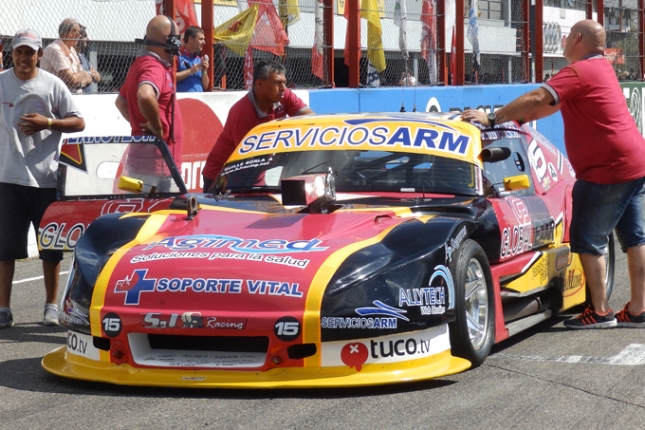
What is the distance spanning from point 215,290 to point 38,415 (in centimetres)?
87

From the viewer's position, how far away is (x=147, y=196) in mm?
6395

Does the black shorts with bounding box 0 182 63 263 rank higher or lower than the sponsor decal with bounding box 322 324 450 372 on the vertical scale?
higher

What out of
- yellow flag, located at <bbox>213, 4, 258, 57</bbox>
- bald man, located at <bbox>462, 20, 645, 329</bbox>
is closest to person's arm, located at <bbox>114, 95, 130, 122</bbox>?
bald man, located at <bbox>462, 20, 645, 329</bbox>

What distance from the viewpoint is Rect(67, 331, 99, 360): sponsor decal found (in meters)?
4.83

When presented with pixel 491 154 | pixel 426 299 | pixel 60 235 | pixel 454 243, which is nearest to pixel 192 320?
pixel 426 299

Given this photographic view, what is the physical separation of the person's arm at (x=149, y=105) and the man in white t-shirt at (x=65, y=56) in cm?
287

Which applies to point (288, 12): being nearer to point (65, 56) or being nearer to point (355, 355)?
point (65, 56)

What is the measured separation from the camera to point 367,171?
6191 mm

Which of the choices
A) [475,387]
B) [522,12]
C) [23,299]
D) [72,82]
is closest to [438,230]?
[475,387]

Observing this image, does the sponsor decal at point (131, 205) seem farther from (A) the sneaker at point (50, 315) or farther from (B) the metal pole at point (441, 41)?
(B) the metal pole at point (441, 41)

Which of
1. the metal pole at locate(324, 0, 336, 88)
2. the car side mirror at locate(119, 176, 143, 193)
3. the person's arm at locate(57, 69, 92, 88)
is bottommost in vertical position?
the car side mirror at locate(119, 176, 143, 193)

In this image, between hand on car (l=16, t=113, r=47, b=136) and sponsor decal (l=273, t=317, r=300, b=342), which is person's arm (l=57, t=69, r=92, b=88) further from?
sponsor decal (l=273, t=317, r=300, b=342)

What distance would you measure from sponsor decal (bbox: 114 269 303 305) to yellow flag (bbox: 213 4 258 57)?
727cm

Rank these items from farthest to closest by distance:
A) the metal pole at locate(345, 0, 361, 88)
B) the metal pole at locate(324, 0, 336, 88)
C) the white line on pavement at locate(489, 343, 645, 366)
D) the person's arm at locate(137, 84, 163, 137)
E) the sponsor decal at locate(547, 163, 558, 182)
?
the metal pole at locate(345, 0, 361, 88) < the metal pole at locate(324, 0, 336, 88) < the person's arm at locate(137, 84, 163, 137) < the sponsor decal at locate(547, 163, 558, 182) < the white line on pavement at locate(489, 343, 645, 366)
